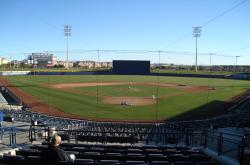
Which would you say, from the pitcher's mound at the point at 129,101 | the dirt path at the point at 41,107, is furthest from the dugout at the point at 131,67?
the dirt path at the point at 41,107

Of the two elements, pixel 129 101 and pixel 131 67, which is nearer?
pixel 129 101

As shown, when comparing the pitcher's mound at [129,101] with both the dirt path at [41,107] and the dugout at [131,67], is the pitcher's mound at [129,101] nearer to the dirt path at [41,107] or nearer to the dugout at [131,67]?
the dirt path at [41,107]

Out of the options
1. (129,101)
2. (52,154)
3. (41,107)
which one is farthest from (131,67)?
(52,154)

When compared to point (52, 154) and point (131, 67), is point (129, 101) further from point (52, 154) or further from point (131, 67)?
point (131, 67)

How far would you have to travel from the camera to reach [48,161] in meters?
5.90

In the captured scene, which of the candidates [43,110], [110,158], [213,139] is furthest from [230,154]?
[43,110]

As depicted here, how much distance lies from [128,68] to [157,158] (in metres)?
88.8

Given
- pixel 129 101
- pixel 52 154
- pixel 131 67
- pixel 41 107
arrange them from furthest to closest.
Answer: pixel 131 67 < pixel 129 101 < pixel 41 107 < pixel 52 154

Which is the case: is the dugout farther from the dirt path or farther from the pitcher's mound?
the dirt path

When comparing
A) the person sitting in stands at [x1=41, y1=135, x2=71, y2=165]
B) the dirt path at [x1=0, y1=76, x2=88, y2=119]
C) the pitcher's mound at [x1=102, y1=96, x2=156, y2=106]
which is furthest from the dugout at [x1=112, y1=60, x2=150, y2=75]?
the person sitting in stands at [x1=41, y1=135, x2=71, y2=165]

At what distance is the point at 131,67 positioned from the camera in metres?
96.4

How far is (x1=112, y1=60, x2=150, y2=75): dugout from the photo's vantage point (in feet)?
311

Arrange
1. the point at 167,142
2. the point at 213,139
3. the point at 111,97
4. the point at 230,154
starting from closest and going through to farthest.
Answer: the point at 230,154, the point at 213,139, the point at 167,142, the point at 111,97

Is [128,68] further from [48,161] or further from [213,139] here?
[48,161]
